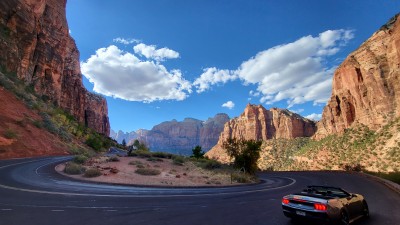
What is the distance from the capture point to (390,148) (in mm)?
50656

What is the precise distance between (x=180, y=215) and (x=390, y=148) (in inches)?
2095

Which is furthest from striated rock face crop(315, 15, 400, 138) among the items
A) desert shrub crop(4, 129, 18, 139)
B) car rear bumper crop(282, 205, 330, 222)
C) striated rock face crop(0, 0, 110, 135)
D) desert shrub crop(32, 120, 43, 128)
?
striated rock face crop(0, 0, 110, 135)

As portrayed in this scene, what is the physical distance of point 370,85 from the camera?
74.0 meters

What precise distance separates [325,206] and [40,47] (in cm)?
8357

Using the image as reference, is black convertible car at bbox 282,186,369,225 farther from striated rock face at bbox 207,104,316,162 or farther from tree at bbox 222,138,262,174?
striated rock face at bbox 207,104,316,162

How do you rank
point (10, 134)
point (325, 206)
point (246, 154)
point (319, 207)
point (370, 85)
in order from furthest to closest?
point (370, 85) → point (246, 154) → point (10, 134) → point (319, 207) → point (325, 206)

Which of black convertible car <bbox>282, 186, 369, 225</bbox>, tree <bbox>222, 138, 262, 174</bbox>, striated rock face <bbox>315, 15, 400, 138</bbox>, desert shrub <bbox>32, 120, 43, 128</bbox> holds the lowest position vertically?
black convertible car <bbox>282, 186, 369, 225</bbox>

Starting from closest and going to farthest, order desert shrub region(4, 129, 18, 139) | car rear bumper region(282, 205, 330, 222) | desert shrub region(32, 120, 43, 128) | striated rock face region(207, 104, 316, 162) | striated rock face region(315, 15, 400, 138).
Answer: car rear bumper region(282, 205, 330, 222)
desert shrub region(4, 129, 18, 139)
desert shrub region(32, 120, 43, 128)
striated rock face region(315, 15, 400, 138)
striated rock face region(207, 104, 316, 162)

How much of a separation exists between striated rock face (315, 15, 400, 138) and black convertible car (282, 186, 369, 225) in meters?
61.8

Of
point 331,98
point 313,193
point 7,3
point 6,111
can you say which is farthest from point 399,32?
point 7,3

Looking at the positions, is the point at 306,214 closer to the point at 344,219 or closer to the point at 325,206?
the point at 325,206

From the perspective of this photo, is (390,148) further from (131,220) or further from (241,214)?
(131,220)

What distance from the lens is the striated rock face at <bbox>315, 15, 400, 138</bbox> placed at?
64.8 m

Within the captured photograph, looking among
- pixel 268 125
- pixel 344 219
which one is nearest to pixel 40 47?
pixel 344 219
